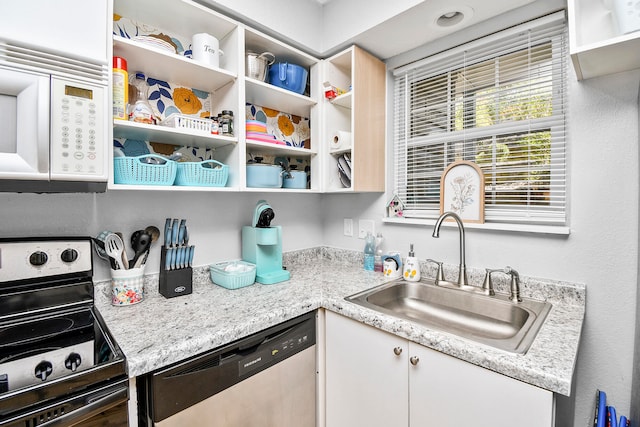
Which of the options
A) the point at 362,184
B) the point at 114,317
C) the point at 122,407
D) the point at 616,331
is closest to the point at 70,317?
the point at 114,317

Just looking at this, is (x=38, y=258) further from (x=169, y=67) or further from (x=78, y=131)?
(x=169, y=67)

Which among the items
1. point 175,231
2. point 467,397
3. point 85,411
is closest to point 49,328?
point 85,411

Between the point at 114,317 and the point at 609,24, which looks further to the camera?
the point at 114,317

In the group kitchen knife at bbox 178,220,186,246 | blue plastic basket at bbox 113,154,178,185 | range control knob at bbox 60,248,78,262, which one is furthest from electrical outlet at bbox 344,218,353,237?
range control knob at bbox 60,248,78,262

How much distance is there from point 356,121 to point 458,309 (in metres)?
1.10

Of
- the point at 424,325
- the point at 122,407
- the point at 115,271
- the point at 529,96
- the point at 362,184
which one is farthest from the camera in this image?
the point at 362,184

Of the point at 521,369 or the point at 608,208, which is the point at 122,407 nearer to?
the point at 521,369

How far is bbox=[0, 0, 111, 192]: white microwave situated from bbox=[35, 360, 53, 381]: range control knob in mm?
491

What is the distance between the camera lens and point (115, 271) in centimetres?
122

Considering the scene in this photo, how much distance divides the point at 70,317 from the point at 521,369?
146 cm

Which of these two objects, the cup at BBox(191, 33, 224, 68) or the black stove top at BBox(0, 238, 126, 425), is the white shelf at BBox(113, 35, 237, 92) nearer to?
the cup at BBox(191, 33, 224, 68)

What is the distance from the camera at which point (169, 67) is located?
1327 millimetres

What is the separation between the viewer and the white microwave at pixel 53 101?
32.7 inches

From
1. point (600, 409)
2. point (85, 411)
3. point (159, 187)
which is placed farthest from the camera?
point (159, 187)
